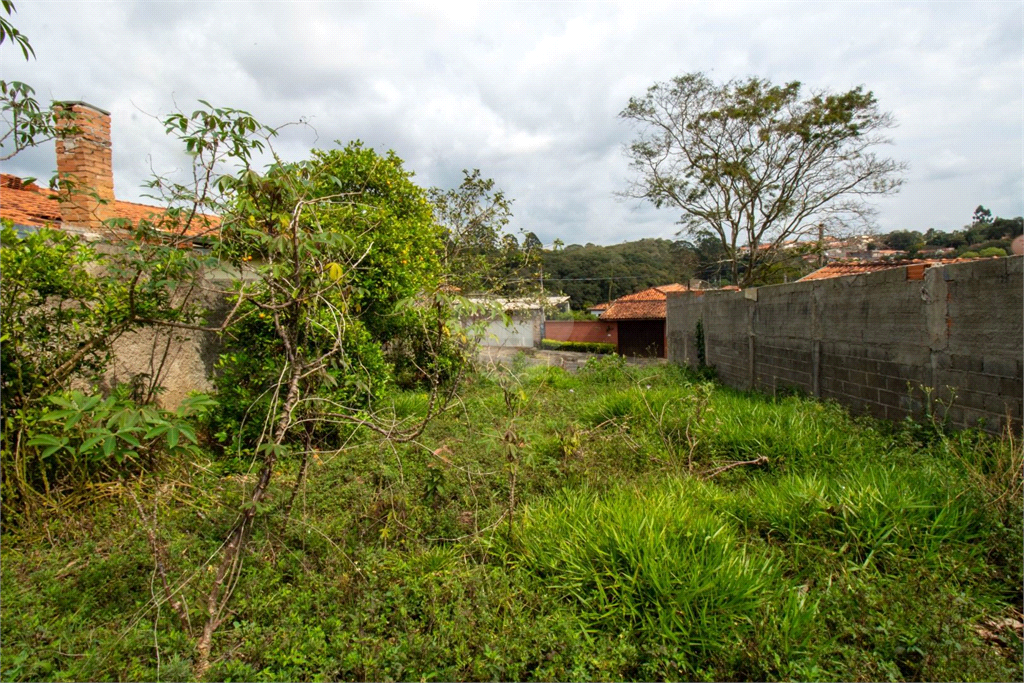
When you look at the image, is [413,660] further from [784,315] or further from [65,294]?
[784,315]

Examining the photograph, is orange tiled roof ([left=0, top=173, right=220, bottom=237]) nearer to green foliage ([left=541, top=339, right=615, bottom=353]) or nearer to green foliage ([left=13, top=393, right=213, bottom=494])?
green foliage ([left=13, top=393, right=213, bottom=494])

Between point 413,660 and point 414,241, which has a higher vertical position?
point 414,241

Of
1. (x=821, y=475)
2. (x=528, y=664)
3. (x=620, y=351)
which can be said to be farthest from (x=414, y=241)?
(x=620, y=351)

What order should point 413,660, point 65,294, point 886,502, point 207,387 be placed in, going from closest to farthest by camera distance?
point 413,660 < point 886,502 < point 65,294 < point 207,387

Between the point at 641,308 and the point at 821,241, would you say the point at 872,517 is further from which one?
the point at 641,308

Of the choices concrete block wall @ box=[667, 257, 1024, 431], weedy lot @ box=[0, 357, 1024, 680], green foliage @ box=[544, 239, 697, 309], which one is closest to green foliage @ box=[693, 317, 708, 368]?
concrete block wall @ box=[667, 257, 1024, 431]

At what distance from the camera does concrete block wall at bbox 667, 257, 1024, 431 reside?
3580 millimetres

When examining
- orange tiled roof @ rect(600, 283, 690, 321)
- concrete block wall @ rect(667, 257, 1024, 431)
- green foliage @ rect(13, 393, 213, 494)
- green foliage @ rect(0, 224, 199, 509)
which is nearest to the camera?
green foliage @ rect(13, 393, 213, 494)

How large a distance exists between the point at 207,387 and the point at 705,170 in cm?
2128

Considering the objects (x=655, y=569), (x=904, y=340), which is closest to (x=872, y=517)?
(x=655, y=569)

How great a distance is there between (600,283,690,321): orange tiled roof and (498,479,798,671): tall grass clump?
2817 centimetres

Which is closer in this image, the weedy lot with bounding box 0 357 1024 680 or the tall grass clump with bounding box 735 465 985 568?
the weedy lot with bounding box 0 357 1024 680

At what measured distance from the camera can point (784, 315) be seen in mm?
6742

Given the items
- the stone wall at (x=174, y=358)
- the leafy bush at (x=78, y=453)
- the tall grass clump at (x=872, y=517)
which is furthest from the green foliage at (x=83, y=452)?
the tall grass clump at (x=872, y=517)
